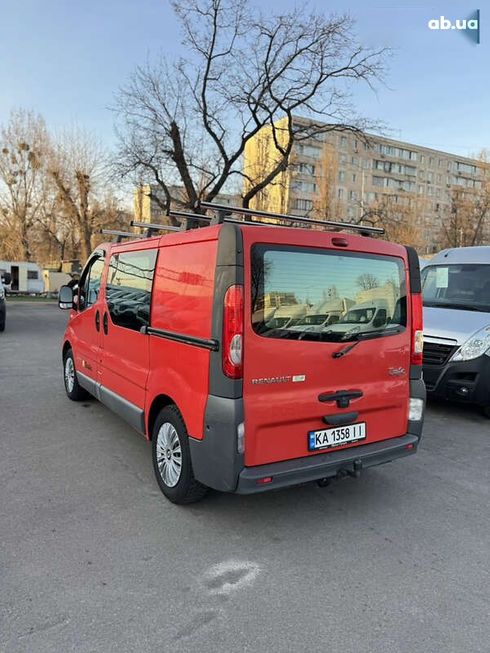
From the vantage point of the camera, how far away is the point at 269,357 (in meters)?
3.04

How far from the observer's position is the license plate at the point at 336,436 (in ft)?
Result: 10.7

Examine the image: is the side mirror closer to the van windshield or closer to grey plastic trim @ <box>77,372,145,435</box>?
grey plastic trim @ <box>77,372,145,435</box>

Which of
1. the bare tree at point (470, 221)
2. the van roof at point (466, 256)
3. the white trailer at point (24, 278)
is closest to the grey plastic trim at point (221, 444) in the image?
the van roof at point (466, 256)

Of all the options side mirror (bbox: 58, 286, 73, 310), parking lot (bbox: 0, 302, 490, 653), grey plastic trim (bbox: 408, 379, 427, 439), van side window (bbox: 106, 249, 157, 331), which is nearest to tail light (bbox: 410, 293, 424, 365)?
grey plastic trim (bbox: 408, 379, 427, 439)

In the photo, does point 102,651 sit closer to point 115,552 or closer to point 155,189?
point 115,552

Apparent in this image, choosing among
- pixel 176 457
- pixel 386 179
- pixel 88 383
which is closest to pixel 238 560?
pixel 176 457

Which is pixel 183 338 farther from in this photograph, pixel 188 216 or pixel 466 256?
pixel 466 256

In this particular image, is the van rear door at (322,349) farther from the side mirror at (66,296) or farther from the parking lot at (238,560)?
the side mirror at (66,296)

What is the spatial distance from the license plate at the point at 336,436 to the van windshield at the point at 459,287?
397 centimetres

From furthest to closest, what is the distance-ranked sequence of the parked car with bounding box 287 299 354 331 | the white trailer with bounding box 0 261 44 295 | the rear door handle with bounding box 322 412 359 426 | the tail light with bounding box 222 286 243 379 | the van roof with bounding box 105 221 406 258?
Answer: the white trailer with bounding box 0 261 44 295 → the rear door handle with bounding box 322 412 359 426 → the parked car with bounding box 287 299 354 331 → the van roof with bounding box 105 221 406 258 → the tail light with bounding box 222 286 243 379

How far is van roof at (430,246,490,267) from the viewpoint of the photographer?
23.8 ft

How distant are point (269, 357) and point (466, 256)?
572 cm

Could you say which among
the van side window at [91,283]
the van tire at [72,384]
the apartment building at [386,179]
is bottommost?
the van tire at [72,384]

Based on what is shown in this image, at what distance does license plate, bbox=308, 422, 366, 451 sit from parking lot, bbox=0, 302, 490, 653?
0.58 meters
